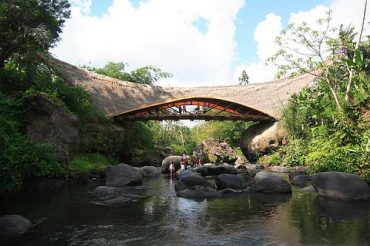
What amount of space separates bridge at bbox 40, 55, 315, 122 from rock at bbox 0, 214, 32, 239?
1708 centimetres

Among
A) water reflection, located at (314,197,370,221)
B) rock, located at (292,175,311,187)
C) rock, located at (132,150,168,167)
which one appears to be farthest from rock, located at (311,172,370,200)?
rock, located at (132,150,168,167)

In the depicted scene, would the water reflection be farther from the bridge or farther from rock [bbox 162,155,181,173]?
the bridge

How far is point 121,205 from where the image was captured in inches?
477

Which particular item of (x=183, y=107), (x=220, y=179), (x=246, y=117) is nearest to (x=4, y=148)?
(x=220, y=179)

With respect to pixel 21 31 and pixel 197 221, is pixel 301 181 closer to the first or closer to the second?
pixel 197 221

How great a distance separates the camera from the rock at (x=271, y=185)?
1421 centimetres

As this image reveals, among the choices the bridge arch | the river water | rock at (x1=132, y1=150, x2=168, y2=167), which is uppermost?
the bridge arch

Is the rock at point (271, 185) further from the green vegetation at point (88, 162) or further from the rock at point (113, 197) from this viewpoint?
the green vegetation at point (88, 162)

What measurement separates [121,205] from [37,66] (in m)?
12.9

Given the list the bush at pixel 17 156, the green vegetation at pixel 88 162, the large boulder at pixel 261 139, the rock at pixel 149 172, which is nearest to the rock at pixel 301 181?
the rock at pixel 149 172

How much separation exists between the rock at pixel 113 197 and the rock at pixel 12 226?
3.53 m

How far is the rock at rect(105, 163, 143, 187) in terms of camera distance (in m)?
16.2

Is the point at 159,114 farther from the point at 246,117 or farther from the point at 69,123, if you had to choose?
the point at 69,123

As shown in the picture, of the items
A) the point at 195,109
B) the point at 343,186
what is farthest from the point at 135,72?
the point at 343,186
